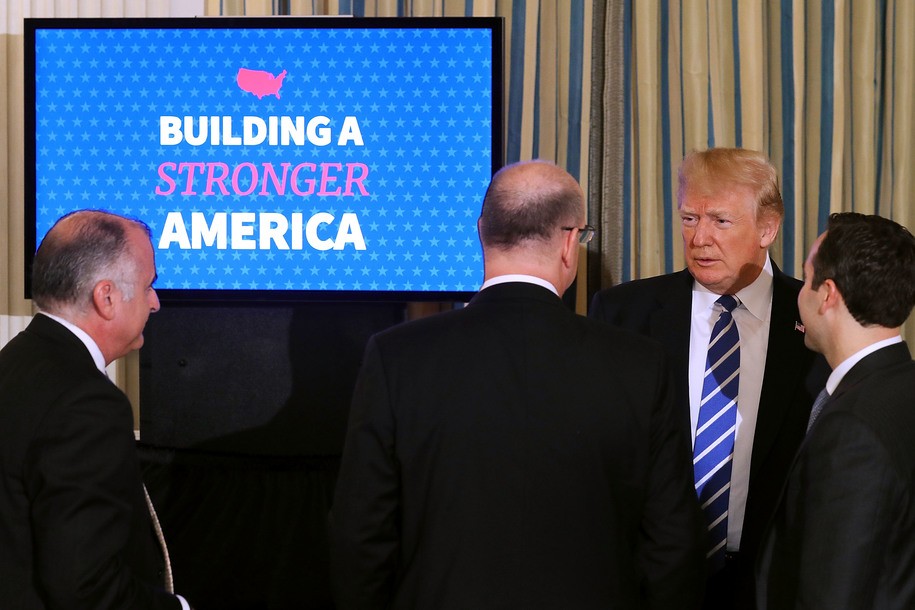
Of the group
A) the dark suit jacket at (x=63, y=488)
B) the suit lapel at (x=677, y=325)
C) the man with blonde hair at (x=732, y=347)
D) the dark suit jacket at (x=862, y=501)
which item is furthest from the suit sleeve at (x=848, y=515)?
the dark suit jacket at (x=63, y=488)

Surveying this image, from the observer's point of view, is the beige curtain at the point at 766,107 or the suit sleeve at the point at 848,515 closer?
the suit sleeve at the point at 848,515

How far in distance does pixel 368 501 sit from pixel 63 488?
50 cm

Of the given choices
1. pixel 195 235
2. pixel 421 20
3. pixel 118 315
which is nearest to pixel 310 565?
pixel 195 235

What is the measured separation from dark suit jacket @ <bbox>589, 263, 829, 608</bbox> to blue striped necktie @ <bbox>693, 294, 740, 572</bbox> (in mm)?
48

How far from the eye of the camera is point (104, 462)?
5.12ft

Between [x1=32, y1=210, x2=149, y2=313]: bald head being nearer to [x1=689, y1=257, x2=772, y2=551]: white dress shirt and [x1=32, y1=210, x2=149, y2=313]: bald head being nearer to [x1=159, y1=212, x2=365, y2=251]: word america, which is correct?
[x1=159, y1=212, x2=365, y2=251]: word america

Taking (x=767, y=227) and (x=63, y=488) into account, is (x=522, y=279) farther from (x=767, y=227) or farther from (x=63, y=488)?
(x=767, y=227)

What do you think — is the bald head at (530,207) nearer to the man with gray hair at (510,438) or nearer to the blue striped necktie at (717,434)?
the man with gray hair at (510,438)

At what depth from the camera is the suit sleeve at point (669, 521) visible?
1.77m

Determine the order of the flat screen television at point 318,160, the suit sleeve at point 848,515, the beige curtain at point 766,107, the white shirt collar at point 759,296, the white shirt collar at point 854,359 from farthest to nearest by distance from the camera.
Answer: the beige curtain at point 766,107 < the flat screen television at point 318,160 < the white shirt collar at point 759,296 < the white shirt collar at point 854,359 < the suit sleeve at point 848,515

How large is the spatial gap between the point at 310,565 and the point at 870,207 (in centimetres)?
211

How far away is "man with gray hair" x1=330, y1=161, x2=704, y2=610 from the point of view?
1.68 meters

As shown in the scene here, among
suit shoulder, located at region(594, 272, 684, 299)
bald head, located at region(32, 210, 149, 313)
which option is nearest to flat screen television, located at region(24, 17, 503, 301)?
suit shoulder, located at region(594, 272, 684, 299)

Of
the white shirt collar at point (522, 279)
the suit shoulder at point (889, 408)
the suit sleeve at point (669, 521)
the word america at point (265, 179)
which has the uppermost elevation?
the word america at point (265, 179)
